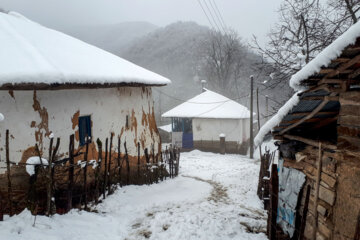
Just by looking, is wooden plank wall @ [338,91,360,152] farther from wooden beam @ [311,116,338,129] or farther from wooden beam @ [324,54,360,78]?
wooden beam @ [311,116,338,129]

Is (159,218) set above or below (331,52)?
below

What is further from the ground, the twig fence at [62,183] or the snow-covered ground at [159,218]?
the twig fence at [62,183]

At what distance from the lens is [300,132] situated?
5.63 metres

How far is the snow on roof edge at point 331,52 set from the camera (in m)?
2.94

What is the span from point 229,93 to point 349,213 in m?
36.9

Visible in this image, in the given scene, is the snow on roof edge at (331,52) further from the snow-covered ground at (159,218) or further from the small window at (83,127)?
the small window at (83,127)

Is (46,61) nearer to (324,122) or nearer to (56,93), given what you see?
(56,93)

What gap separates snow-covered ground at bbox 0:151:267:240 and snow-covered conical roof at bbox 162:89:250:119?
39.7ft

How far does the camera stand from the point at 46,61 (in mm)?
6309

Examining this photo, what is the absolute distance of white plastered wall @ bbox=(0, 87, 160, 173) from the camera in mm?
5836

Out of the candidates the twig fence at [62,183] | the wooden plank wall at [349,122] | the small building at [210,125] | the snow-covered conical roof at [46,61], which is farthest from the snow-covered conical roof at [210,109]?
the wooden plank wall at [349,122]

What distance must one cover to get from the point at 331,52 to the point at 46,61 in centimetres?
579

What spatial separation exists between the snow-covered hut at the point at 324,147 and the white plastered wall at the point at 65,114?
4703 mm

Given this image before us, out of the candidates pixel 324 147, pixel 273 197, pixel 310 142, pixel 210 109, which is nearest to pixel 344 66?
pixel 324 147
